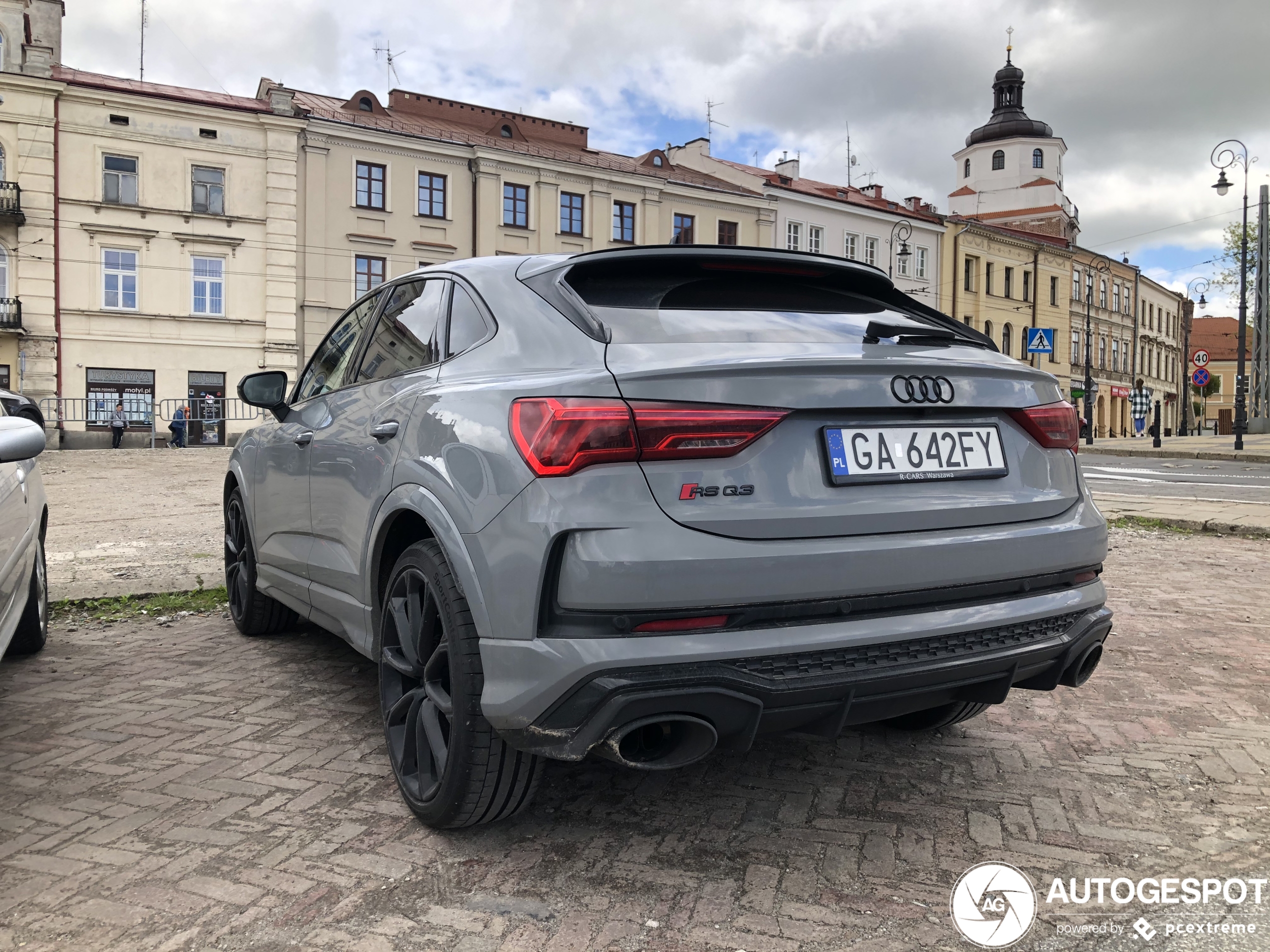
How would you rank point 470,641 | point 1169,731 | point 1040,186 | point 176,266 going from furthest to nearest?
point 1040,186, point 176,266, point 1169,731, point 470,641

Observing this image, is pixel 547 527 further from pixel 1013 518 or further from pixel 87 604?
pixel 87 604

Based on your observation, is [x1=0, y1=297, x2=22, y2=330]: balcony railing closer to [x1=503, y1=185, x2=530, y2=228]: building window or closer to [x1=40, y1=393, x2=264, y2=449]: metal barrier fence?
[x1=40, y1=393, x2=264, y2=449]: metal barrier fence

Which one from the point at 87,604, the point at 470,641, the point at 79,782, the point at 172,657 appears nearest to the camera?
the point at 470,641

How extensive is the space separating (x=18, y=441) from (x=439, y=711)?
4.39 feet

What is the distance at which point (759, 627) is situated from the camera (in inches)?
88.4

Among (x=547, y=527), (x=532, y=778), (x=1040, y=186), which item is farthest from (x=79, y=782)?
(x=1040, y=186)

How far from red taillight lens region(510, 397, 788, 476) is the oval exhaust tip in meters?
0.57

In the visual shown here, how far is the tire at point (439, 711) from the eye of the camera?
2.44 metres

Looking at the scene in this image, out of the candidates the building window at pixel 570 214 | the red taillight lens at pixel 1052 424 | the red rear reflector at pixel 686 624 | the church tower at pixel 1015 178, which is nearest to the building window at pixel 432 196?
the building window at pixel 570 214

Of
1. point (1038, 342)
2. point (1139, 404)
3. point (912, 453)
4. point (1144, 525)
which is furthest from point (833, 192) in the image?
point (912, 453)

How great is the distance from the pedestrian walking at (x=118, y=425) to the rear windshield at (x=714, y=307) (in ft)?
95.2

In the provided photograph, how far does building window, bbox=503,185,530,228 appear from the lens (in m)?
35.6

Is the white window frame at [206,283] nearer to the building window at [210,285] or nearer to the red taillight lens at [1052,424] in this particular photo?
the building window at [210,285]

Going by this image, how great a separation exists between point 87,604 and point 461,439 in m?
4.32
